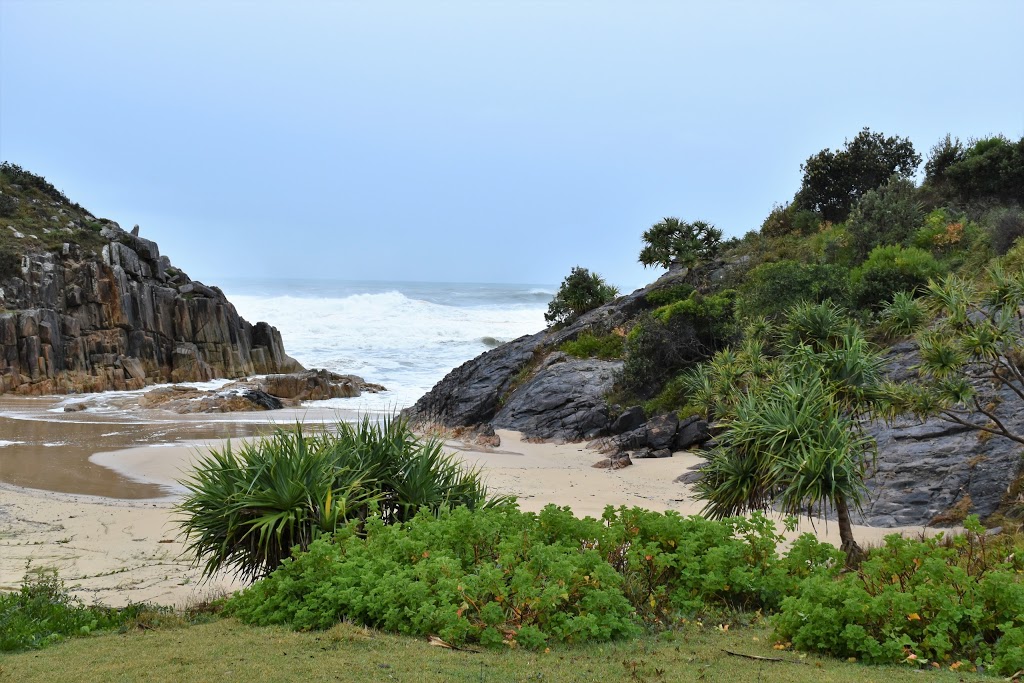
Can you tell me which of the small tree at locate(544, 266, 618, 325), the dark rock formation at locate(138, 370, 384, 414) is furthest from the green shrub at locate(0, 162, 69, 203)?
the small tree at locate(544, 266, 618, 325)

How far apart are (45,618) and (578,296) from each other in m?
30.6

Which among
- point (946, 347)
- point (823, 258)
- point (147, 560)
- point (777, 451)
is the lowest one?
point (147, 560)

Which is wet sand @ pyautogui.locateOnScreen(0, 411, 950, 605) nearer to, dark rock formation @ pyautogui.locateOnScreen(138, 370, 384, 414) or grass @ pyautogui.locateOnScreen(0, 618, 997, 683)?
grass @ pyautogui.locateOnScreen(0, 618, 997, 683)

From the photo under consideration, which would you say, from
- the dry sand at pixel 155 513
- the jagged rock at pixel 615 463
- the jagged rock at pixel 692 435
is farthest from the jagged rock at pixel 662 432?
the jagged rock at pixel 615 463

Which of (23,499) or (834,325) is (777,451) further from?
(23,499)

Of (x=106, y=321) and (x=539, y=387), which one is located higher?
(x=106, y=321)

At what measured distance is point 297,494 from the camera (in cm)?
845

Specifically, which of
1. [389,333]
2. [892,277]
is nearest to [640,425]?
[892,277]

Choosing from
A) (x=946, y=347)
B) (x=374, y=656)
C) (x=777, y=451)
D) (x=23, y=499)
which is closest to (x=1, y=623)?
(x=374, y=656)

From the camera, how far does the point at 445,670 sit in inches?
211

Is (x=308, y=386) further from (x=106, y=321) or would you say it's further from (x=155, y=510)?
(x=155, y=510)

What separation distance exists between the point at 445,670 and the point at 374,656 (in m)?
0.61

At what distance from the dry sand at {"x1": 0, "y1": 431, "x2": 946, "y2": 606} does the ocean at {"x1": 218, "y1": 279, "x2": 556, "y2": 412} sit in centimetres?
2061

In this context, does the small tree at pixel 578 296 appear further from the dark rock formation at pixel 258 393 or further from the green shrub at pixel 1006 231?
the green shrub at pixel 1006 231
